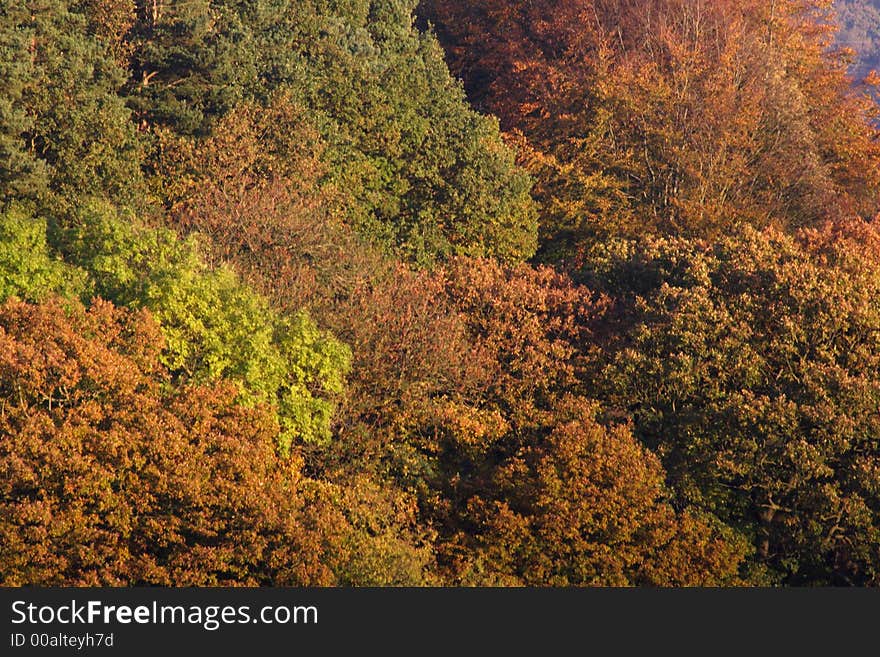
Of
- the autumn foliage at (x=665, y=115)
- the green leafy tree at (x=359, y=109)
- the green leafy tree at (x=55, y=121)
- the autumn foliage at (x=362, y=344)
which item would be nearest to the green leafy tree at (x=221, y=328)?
the autumn foliage at (x=362, y=344)

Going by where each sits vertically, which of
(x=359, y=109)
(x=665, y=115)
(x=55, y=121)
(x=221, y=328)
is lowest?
(x=221, y=328)

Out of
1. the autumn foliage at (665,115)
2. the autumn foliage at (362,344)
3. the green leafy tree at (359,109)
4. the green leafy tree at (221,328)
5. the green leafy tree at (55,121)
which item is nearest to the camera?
the autumn foliage at (362,344)

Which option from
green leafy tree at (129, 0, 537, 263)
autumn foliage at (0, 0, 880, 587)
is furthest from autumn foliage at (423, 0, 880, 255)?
green leafy tree at (129, 0, 537, 263)

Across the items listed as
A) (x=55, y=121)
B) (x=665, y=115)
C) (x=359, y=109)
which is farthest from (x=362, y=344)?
(x=665, y=115)

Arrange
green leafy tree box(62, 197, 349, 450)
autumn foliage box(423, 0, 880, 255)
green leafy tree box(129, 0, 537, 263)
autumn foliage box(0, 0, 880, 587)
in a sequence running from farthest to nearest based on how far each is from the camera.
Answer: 1. autumn foliage box(423, 0, 880, 255)
2. green leafy tree box(129, 0, 537, 263)
3. green leafy tree box(62, 197, 349, 450)
4. autumn foliage box(0, 0, 880, 587)

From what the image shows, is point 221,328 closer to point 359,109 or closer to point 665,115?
point 359,109

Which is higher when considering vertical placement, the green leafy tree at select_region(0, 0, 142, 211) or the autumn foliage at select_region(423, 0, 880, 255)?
the autumn foliage at select_region(423, 0, 880, 255)

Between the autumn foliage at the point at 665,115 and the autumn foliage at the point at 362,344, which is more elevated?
the autumn foliage at the point at 665,115

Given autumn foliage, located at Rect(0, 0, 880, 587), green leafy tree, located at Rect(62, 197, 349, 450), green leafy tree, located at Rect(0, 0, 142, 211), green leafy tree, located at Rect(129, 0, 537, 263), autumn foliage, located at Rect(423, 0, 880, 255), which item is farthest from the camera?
autumn foliage, located at Rect(423, 0, 880, 255)

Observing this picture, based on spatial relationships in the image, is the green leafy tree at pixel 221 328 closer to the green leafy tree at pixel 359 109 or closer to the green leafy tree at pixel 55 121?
the green leafy tree at pixel 55 121

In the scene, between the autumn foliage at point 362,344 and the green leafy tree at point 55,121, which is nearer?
the autumn foliage at point 362,344

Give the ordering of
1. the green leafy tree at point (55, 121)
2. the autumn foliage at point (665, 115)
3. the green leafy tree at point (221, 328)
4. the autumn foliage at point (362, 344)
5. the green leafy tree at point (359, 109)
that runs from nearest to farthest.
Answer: the autumn foliage at point (362, 344)
the green leafy tree at point (221, 328)
the green leafy tree at point (55, 121)
the green leafy tree at point (359, 109)
the autumn foliage at point (665, 115)

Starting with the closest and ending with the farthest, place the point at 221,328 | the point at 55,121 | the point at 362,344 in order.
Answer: the point at 221,328, the point at 362,344, the point at 55,121

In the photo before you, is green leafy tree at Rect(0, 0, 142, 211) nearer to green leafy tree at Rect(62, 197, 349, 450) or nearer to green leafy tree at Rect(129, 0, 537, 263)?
green leafy tree at Rect(129, 0, 537, 263)
